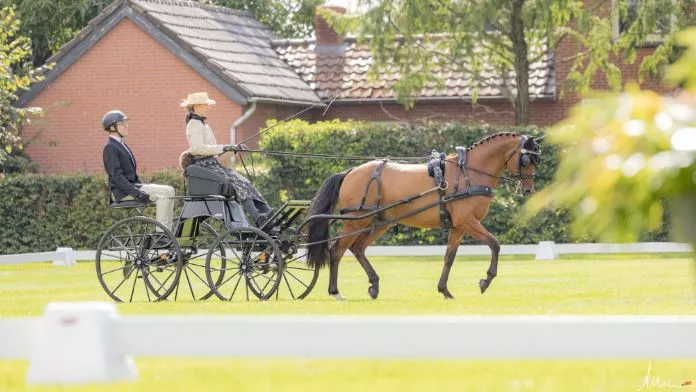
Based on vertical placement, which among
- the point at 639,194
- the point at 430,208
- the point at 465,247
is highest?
the point at 639,194

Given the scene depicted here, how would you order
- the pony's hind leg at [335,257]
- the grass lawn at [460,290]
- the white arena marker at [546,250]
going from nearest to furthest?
the grass lawn at [460,290] → the pony's hind leg at [335,257] → the white arena marker at [546,250]

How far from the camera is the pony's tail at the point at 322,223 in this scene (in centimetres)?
1461

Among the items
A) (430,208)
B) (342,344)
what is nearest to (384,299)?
(430,208)

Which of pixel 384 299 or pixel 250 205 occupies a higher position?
pixel 250 205

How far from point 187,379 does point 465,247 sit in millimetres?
16386

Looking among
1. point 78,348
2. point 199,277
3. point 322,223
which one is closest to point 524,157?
point 322,223

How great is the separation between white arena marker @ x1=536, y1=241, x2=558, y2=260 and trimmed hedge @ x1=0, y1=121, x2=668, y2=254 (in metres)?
0.85

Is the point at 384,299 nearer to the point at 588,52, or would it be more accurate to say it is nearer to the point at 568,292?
the point at 568,292

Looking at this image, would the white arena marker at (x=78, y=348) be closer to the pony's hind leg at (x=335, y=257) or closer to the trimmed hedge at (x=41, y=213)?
the pony's hind leg at (x=335, y=257)

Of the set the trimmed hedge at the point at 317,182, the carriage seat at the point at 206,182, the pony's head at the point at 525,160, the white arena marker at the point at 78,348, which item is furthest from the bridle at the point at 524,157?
the trimmed hedge at the point at 317,182

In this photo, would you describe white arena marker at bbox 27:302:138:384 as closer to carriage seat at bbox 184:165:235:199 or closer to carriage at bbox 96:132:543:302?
carriage at bbox 96:132:543:302

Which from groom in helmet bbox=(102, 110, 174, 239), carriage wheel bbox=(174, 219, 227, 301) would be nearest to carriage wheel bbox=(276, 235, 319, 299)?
carriage wheel bbox=(174, 219, 227, 301)

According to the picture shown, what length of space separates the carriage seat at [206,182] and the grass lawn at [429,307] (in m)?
1.06

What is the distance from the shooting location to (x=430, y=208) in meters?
14.8
